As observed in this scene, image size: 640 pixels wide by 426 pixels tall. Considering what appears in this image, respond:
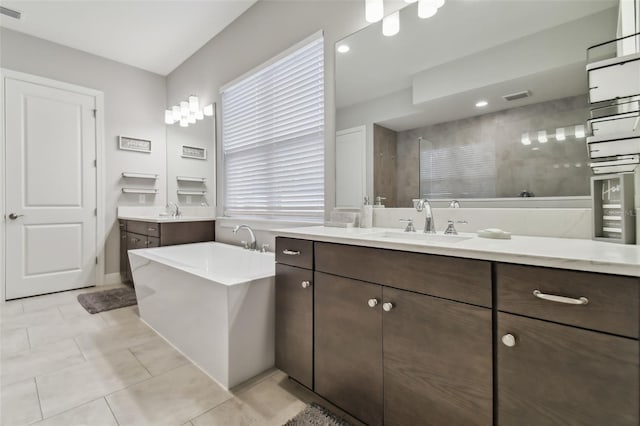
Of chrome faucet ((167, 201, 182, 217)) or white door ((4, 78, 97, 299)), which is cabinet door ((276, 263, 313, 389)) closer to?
chrome faucet ((167, 201, 182, 217))

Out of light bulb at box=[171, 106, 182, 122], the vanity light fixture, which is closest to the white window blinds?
the vanity light fixture

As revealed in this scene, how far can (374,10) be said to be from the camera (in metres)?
1.74

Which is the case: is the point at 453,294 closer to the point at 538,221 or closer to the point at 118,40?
the point at 538,221

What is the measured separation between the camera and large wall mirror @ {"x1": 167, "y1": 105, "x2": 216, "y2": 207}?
136 inches

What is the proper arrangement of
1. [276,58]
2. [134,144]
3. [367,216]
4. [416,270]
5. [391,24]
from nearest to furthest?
[416,270]
[391,24]
[367,216]
[276,58]
[134,144]

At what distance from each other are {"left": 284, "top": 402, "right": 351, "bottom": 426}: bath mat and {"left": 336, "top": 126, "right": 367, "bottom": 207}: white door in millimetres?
1196

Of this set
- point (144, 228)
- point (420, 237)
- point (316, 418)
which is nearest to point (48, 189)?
point (144, 228)

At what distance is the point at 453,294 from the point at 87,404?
183 centimetres

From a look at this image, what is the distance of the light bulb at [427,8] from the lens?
1565 mm

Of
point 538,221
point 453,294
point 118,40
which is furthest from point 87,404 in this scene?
point 118,40

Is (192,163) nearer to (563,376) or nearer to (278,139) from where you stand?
(278,139)

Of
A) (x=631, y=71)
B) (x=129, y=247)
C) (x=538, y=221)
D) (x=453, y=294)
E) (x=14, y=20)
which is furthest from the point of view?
(x=129, y=247)

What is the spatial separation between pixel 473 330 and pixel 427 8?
5.35 ft

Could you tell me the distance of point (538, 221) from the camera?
51.3 inches
